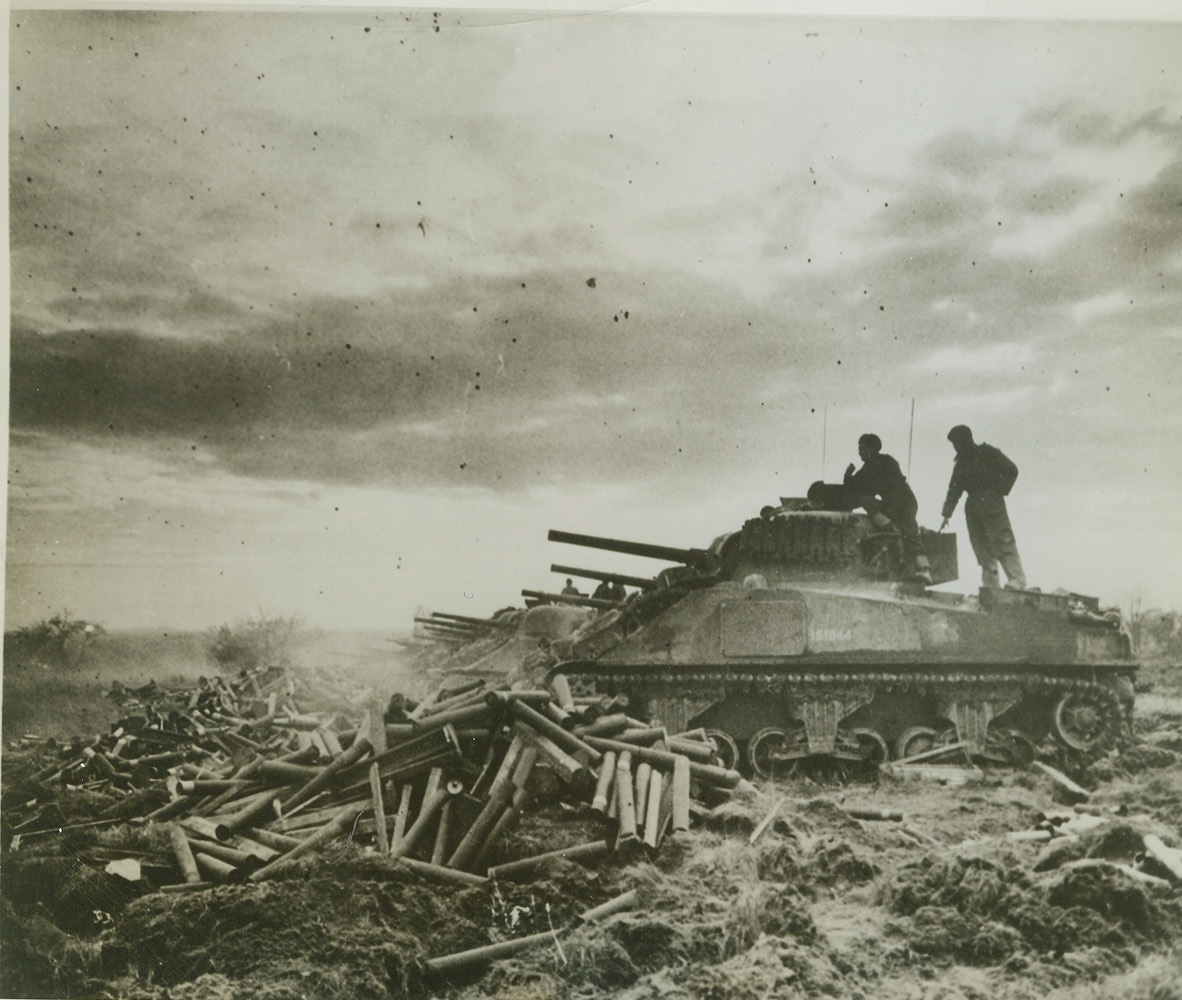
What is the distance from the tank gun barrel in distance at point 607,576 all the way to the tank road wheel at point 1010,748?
2169 mm

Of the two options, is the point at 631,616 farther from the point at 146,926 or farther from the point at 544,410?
the point at 146,926

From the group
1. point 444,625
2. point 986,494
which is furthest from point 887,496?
point 444,625

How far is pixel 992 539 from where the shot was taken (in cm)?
566

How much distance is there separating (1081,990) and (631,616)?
2982 millimetres

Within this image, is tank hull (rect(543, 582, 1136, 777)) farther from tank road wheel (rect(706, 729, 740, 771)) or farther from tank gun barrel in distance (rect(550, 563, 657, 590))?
tank gun barrel in distance (rect(550, 563, 657, 590))

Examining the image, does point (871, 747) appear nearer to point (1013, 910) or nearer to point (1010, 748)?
point (1010, 748)

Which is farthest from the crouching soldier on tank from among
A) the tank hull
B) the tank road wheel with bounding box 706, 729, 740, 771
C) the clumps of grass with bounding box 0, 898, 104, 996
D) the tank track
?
the clumps of grass with bounding box 0, 898, 104, 996

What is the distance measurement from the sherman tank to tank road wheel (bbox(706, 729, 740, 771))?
11 millimetres

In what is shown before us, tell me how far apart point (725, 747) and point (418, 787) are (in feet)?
5.85

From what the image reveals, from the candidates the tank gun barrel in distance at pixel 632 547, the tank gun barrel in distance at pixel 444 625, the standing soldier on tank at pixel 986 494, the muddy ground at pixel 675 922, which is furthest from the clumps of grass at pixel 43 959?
the standing soldier on tank at pixel 986 494

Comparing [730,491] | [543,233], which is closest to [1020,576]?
[730,491]

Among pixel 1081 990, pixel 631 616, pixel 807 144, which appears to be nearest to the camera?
pixel 1081 990

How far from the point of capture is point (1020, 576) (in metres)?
5.65

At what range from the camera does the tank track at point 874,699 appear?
5.80 m
